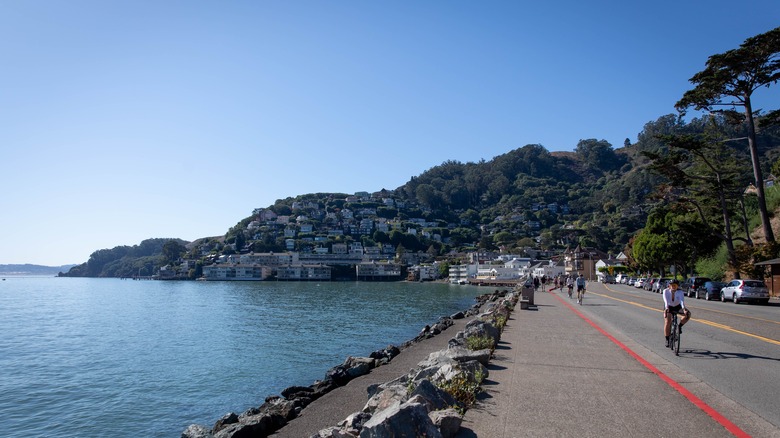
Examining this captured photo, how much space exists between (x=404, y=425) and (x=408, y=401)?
0.65 metres

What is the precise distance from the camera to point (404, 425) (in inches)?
203

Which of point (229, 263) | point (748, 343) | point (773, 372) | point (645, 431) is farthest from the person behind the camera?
point (229, 263)

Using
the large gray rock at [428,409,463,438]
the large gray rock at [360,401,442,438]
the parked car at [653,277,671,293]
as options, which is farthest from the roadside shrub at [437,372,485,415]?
the parked car at [653,277,671,293]

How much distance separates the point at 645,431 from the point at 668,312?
22.4 ft

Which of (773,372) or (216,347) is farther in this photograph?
(216,347)

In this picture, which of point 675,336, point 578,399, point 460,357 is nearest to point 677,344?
point 675,336

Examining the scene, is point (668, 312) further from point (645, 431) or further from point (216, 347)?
point (216, 347)

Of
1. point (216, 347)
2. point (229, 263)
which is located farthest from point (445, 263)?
point (216, 347)

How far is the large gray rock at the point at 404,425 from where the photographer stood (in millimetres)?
5137

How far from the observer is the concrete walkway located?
6.18 metres

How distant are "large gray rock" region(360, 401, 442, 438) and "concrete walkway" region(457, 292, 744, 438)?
874 mm

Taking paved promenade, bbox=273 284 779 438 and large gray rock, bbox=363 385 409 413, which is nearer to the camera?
paved promenade, bbox=273 284 779 438

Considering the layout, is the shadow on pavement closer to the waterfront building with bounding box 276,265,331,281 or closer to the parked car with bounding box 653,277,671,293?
the parked car with bounding box 653,277,671,293

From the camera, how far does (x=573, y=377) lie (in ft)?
30.2
